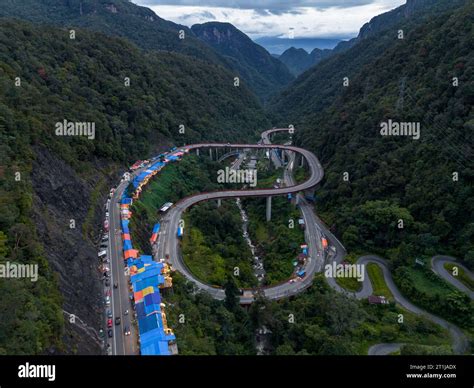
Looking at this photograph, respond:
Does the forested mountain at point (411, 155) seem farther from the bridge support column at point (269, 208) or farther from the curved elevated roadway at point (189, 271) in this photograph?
the bridge support column at point (269, 208)

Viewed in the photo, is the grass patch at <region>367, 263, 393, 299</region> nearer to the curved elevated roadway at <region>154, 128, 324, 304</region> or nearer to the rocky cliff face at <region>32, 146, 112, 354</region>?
the curved elevated roadway at <region>154, 128, 324, 304</region>

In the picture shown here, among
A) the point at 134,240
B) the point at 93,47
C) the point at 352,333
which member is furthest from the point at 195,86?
the point at 352,333

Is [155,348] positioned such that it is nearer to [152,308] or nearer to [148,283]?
[152,308]

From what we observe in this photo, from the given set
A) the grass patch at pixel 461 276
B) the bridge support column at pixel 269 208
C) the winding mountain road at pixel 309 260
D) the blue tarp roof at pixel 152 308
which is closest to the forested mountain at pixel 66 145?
the blue tarp roof at pixel 152 308

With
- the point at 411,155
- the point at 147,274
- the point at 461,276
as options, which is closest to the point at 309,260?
the point at 461,276

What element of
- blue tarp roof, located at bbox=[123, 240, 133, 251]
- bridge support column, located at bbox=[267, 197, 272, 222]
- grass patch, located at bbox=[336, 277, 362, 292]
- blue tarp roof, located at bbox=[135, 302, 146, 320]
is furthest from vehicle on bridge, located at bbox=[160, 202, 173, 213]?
grass patch, located at bbox=[336, 277, 362, 292]
